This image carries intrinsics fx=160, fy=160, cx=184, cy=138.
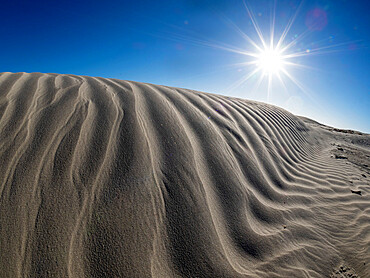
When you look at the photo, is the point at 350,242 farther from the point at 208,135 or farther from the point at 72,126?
the point at 72,126

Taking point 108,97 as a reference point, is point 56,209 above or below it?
below

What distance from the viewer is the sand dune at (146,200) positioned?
762 mm

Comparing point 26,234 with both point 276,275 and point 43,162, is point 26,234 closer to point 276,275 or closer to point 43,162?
point 43,162

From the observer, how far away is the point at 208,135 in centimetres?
168

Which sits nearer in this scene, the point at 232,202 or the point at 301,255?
the point at 301,255

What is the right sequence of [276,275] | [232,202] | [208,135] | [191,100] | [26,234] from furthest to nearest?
[191,100] → [208,135] → [232,202] → [276,275] → [26,234]

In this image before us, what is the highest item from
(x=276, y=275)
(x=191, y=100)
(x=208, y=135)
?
(x=191, y=100)

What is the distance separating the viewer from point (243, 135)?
81.0 inches

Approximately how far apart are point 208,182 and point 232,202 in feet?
0.73

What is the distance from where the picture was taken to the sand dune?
2.50 ft

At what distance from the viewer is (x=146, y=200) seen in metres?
0.97

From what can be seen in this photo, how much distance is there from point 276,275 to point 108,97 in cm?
201

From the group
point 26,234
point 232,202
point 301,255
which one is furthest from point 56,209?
point 301,255

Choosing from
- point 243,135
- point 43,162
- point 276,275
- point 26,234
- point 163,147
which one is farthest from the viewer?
point 243,135
